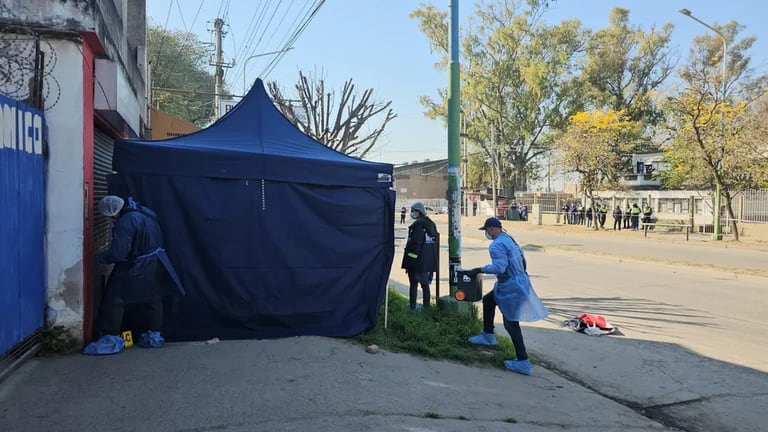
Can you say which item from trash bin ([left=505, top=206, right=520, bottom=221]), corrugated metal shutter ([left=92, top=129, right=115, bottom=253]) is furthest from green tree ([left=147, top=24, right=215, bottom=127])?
corrugated metal shutter ([left=92, top=129, right=115, bottom=253])

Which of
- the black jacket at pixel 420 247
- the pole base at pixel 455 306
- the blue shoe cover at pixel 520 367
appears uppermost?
the black jacket at pixel 420 247

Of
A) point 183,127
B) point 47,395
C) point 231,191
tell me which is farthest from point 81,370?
point 183,127

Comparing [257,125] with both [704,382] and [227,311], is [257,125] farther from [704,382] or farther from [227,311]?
→ [704,382]

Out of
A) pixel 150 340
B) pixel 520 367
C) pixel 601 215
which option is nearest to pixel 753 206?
pixel 601 215

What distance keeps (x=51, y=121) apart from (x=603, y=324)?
7300 millimetres

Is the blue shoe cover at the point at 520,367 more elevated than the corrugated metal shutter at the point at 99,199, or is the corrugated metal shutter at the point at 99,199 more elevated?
the corrugated metal shutter at the point at 99,199

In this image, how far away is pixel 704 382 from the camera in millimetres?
6203

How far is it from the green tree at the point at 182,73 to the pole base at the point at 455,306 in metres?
31.7

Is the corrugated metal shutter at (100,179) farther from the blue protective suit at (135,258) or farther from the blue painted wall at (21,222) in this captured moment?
the blue painted wall at (21,222)

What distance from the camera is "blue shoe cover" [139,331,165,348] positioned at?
18.2 ft

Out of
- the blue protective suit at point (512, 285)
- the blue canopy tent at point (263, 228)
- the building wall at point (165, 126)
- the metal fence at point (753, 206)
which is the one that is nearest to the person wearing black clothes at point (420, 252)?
the blue canopy tent at point (263, 228)

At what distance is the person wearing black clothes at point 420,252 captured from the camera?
8.15 meters

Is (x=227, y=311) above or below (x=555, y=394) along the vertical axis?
above

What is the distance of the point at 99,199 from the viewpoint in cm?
691
